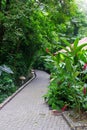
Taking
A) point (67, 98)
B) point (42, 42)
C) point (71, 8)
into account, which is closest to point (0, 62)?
point (42, 42)

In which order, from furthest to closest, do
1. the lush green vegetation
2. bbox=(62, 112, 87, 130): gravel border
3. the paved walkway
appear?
the lush green vegetation
the paved walkway
bbox=(62, 112, 87, 130): gravel border

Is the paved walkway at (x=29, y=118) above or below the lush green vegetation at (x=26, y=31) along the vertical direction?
below

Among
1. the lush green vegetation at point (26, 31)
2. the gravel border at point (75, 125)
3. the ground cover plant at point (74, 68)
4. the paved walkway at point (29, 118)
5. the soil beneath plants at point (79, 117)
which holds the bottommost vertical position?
the gravel border at point (75, 125)

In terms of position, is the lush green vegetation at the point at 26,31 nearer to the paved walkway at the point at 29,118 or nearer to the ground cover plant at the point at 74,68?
the paved walkway at the point at 29,118

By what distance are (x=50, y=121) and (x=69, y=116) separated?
68 cm

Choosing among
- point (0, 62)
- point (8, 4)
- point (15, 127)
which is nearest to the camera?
point (15, 127)

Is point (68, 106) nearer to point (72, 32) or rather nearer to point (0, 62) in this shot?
point (0, 62)

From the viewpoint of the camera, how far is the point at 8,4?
16141 millimetres

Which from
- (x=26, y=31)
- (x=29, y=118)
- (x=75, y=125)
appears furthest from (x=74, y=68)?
(x=26, y=31)

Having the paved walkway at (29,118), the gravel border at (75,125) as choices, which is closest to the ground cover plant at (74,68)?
the gravel border at (75,125)

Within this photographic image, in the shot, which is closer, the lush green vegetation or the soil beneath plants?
the soil beneath plants

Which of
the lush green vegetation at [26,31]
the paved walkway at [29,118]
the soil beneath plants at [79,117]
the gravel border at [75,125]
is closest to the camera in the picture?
the gravel border at [75,125]

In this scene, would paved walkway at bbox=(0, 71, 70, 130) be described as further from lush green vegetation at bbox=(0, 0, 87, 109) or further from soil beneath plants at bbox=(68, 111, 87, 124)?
lush green vegetation at bbox=(0, 0, 87, 109)

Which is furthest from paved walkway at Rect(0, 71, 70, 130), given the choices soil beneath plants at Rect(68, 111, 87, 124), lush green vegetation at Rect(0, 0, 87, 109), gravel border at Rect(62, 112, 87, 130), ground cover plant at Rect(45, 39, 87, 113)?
ground cover plant at Rect(45, 39, 87, 113)
